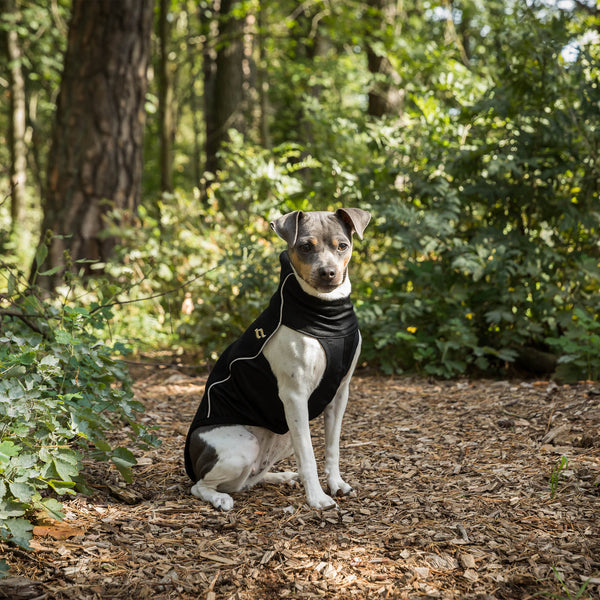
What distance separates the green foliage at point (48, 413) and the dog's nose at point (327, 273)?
4.57 ft

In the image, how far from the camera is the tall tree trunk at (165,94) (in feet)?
37.1

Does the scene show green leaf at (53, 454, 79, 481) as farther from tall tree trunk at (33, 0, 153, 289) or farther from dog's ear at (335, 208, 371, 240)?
tall tree trunk at (33, 0, 153, 289)

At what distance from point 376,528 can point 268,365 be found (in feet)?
3.44

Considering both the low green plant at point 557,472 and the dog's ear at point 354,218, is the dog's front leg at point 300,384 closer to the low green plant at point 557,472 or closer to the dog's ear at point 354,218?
the dog's ear at point 354,218

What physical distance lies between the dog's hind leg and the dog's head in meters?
1.01

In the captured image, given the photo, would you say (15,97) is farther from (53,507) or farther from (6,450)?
(6,450)

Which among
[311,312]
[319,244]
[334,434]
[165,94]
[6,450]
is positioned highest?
[165,94]

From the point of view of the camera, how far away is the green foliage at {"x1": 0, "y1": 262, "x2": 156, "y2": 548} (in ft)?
8.91

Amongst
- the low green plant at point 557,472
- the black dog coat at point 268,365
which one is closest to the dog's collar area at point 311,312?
the black dog coat at point 268,365

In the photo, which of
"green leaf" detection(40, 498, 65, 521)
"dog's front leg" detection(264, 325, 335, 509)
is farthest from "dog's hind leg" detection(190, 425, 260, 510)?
"green leaf" detection(40, 498, 65, 521)

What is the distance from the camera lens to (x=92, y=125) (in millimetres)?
8125

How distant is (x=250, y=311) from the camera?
22.3 ft

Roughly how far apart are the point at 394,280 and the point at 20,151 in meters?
12.5

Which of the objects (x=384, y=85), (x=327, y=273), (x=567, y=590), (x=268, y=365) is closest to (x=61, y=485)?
(x=268, y=365)
